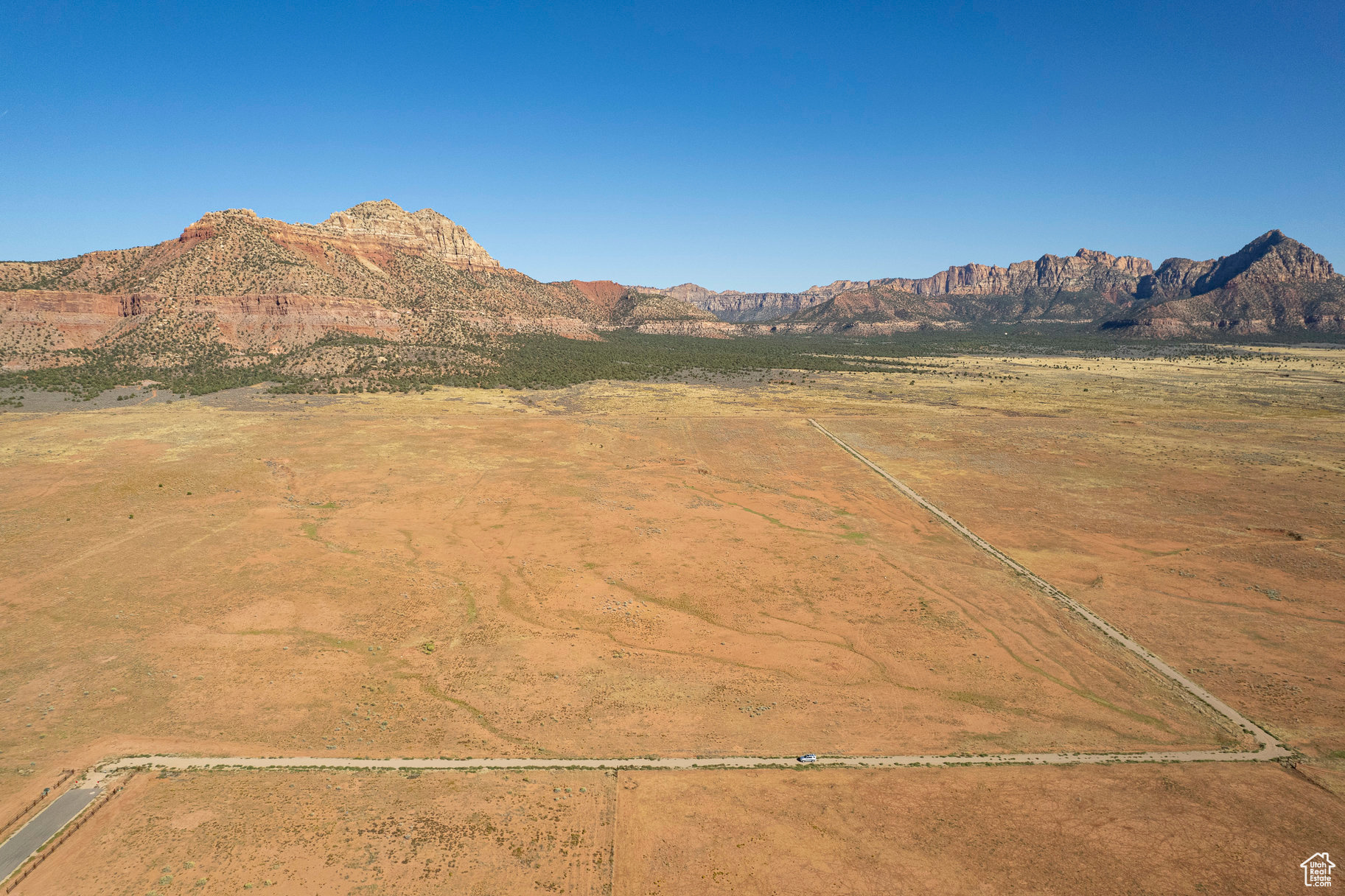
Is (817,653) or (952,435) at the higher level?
(952,435)

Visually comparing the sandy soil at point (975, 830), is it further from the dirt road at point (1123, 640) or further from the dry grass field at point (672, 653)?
the dirt road at point (1123, 640)

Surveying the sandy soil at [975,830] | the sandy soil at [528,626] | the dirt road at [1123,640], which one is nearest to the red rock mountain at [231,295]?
the sandy soil at [528,626]

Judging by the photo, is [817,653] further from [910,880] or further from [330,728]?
[330,728]

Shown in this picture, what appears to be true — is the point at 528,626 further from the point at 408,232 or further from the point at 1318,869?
the point at 408,232

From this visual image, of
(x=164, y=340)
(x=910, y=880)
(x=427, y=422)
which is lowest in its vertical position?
(x=910, y=880)

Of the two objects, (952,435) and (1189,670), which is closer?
(1189,670)

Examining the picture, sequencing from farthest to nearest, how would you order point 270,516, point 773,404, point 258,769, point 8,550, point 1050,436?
point 773,404 < point 1050,436 < point 270,516 < point 8,550 < point 258,769

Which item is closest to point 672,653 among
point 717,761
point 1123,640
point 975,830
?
point 717,761

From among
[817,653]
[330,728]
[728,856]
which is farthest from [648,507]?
[728,856]

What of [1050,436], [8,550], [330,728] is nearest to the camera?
[330,728]
